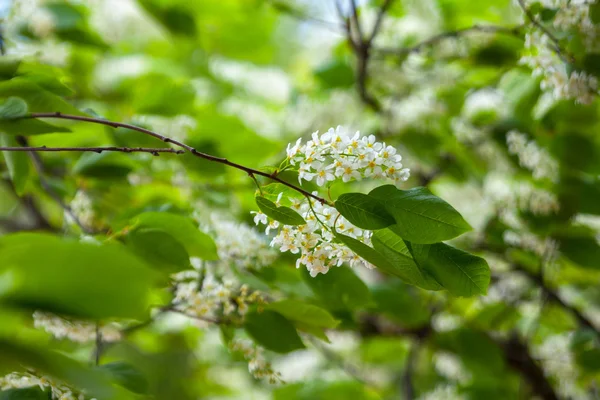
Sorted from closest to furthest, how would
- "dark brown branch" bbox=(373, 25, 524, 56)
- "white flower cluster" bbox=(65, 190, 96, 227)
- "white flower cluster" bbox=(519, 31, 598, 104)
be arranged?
"white flower cluster" bbox=(519, 31, 598, 104), "dark brown branch" bbox=(373, 25, 524, 56), "white flower cluster" bbox=(65, 190, 96, 227)

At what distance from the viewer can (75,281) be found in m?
0.43

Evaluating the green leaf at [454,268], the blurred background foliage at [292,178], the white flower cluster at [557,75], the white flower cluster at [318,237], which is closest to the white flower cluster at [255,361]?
the blurred background foliage at [292,178]

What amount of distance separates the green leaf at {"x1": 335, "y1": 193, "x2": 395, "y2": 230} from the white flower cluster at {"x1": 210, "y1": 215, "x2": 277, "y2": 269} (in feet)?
1.46

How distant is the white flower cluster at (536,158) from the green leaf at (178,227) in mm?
1056

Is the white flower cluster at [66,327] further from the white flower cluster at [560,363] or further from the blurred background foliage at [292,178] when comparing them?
the white flower cluster at [560,363]

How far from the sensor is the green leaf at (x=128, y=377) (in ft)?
2.94

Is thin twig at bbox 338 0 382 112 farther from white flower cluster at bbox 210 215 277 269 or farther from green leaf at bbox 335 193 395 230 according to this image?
green leaf at bbox 335 193 395 230

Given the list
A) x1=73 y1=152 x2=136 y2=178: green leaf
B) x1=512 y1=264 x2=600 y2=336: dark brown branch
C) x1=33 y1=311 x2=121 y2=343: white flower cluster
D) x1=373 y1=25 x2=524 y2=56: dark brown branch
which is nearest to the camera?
x1=33 y1=311 x2=121 y2=343: white flower cluster

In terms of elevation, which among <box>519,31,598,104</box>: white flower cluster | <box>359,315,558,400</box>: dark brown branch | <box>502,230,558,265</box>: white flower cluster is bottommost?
<box>359,315,558,400</box>: dark brown branch

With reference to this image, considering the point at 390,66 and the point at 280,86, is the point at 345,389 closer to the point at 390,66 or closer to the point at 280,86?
the point at 390,66

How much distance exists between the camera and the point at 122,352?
4.33m

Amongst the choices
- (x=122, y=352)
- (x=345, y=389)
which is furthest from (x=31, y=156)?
(x=122, y=352)

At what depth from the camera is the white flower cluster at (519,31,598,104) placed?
1077 millimetres

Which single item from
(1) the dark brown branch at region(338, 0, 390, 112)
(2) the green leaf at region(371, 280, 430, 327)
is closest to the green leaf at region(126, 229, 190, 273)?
(2) the green leaf at region(371, 280, 430, 327)
